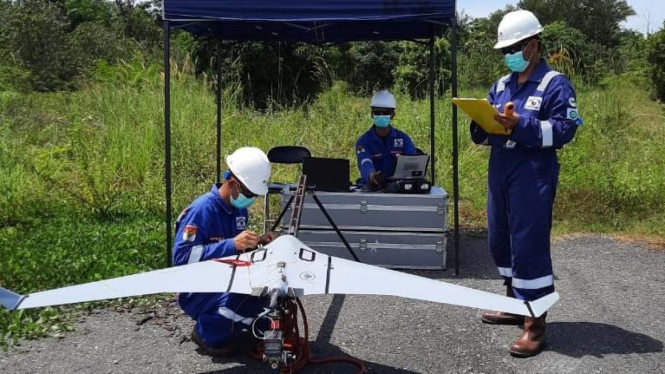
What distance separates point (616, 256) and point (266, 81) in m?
9.08

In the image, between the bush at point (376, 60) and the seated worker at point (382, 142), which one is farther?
the bush at point (376, 60)

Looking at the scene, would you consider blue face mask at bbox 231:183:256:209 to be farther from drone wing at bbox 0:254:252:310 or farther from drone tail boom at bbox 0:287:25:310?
drone tail boom at bbox 0:287:25:310

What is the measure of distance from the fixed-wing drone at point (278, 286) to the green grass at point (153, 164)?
162 centimetres

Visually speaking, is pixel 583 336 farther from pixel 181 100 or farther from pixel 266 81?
pixel 266 81

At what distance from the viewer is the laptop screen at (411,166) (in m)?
6.20

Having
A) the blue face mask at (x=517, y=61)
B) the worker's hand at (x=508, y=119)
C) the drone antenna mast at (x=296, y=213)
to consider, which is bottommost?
the drone antenna mast at (x=296, y=213)

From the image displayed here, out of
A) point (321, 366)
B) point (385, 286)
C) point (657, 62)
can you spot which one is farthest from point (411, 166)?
point (657, 62)

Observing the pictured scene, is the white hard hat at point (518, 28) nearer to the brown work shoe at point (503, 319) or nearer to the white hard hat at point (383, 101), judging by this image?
the brown work shoe at point (503, 319)

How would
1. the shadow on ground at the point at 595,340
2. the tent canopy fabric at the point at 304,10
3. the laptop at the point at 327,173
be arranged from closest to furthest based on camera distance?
the shadow on ground at the point at 595,340, the tent canopy fabric at the point at 304,10, the laptop at the point at 327,173

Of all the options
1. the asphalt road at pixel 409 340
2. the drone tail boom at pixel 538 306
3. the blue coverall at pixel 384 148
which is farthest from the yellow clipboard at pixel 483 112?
the blue coverall at pixel 384 148

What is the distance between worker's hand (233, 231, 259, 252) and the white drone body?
0.94ft

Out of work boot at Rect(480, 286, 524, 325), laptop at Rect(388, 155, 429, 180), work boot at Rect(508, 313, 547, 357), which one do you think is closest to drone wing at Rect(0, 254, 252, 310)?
work boot at Rect(508, 313, 547, 357)

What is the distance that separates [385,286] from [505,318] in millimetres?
1865

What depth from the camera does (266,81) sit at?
1425 cm
